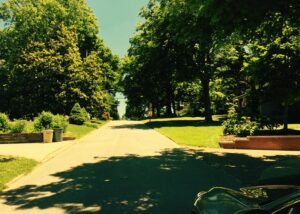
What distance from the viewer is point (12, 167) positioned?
13984 millimetres

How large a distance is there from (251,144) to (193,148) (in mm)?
3162

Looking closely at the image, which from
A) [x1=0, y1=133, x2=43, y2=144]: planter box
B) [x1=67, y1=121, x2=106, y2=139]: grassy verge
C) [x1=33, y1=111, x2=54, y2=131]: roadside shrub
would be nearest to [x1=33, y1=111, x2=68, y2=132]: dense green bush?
[x1=33, y1=111, x2=54, y2=131]: roadside shrub

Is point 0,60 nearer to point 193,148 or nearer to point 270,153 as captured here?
point 193,148

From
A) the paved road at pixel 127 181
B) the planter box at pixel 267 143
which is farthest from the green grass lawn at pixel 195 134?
the paved road at pixel 127 181

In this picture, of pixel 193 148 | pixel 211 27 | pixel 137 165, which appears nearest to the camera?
pixel 211 27

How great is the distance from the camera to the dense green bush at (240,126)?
19281 millimetres

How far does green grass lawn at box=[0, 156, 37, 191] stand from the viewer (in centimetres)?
1199

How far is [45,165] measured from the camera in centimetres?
1501

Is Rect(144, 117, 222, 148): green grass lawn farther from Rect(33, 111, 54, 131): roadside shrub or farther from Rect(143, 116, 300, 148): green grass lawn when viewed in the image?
Rect(33, 111, 54, 131): roadside shrub

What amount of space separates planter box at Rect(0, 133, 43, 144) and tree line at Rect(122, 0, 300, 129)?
509 inches

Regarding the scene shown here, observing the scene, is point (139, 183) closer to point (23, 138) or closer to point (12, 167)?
point (12, 167)

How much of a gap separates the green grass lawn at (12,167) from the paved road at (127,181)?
35cm

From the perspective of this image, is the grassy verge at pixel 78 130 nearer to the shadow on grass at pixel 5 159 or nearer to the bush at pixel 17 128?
the bush at pixel 17 128

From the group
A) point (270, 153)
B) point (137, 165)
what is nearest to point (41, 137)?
point (137, 165)
